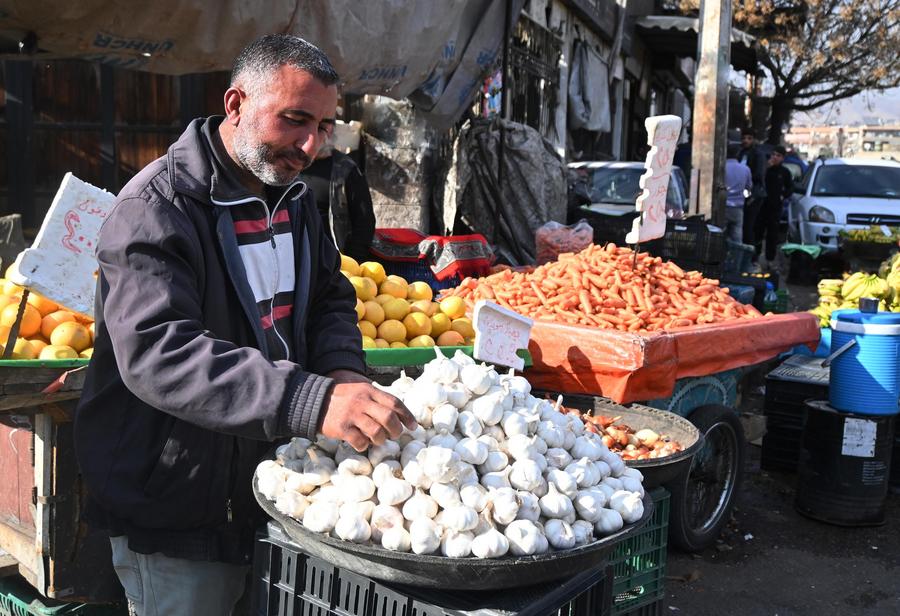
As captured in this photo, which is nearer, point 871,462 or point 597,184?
point 871,462

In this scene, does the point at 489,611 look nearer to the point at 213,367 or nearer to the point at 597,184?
the point at 213,367

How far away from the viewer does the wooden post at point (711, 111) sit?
1045 cm

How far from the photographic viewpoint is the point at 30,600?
3.25 metres

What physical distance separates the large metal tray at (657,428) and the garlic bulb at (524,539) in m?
1.35

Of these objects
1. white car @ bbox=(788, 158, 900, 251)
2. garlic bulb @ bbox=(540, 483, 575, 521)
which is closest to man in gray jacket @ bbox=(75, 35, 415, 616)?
garlic bulb @ bbox=(540, 483, 575, 521)

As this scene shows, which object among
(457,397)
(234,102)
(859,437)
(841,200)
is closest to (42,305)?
(234,102)

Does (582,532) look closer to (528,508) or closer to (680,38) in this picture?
(528,508)

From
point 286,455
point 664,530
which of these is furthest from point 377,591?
point 664,530

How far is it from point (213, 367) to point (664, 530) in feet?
6.82

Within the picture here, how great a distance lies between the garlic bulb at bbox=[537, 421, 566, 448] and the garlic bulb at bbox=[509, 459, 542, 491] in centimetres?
20

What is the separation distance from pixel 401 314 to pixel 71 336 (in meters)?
1.62

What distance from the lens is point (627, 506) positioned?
2.09 metres

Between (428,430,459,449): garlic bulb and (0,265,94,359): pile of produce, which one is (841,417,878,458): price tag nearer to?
(428,430,459,449): garlic bulb

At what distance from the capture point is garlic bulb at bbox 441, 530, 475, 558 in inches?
71.8
